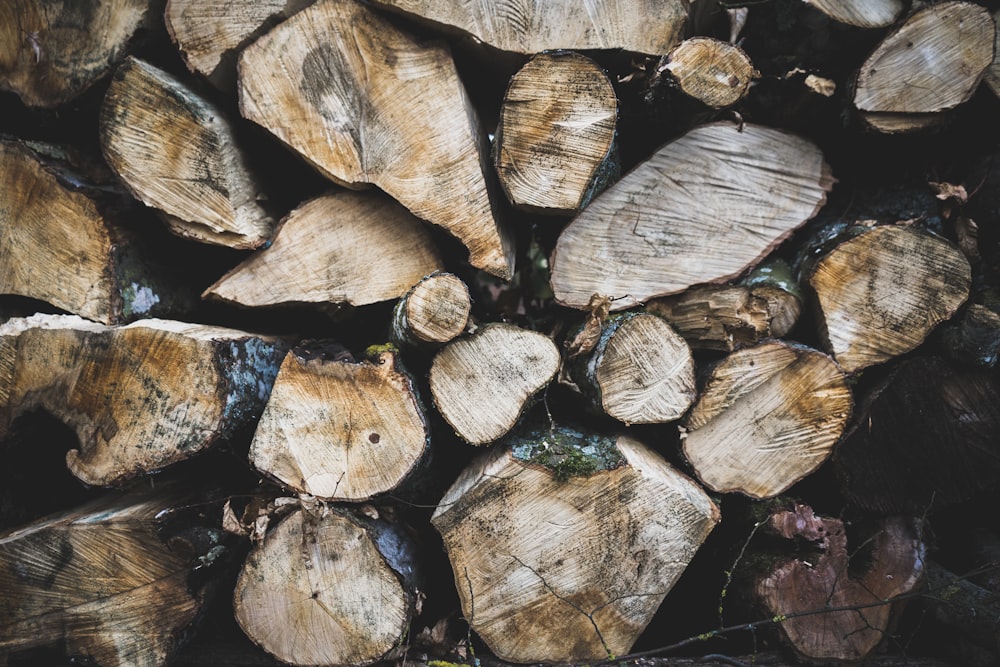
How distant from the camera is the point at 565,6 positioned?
174 centimetres

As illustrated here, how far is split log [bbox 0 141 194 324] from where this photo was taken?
1771 millimetres

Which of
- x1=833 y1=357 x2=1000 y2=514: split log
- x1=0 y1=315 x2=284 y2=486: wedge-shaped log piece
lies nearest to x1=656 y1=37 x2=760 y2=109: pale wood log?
x1=833 y1=357 x2=1000 y2=514: split log

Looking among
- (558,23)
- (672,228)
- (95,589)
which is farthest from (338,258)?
(95,589)

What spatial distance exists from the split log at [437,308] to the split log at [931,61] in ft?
4.32

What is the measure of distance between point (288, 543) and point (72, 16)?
5.41ft

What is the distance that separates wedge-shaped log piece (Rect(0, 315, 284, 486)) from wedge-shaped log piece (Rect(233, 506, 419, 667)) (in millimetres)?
363

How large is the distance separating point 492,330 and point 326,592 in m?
0.87

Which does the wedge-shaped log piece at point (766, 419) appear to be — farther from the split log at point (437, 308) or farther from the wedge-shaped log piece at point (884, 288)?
the split log at point (437, 308)

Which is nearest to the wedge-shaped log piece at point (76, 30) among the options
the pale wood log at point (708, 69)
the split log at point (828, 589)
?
the pale wood log at point (708, 69)

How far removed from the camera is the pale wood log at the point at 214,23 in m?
1.70

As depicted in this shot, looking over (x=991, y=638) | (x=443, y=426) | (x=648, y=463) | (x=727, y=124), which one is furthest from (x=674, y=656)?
(x=727, y=124)

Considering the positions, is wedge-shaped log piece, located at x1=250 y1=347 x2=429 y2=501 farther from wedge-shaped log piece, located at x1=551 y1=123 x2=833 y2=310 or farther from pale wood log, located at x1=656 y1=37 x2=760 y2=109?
pale wood log, located at x1=656 y1=37 x2=760 y2=109

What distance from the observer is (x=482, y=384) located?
1.66 m

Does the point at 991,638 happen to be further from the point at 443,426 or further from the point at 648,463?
the point at 443,426
